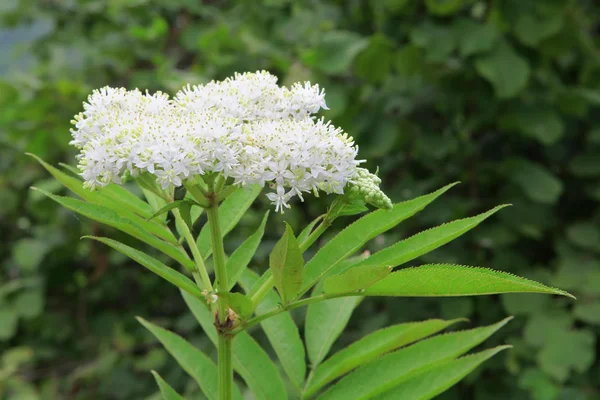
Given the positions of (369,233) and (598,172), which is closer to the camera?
(369,233)

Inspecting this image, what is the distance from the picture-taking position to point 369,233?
2.77 ft

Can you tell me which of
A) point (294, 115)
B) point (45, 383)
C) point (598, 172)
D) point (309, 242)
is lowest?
point (309, 242)

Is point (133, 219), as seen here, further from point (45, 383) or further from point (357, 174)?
point (45, 383)

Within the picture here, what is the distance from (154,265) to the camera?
0.75 metres

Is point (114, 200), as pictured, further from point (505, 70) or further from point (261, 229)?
point (505, 70)

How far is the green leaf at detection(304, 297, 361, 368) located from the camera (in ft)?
3.50

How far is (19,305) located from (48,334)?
12.6 inches

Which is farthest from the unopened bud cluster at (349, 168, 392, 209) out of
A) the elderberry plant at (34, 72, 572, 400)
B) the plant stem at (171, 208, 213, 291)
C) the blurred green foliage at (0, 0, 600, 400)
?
the blurred green foliage at (0, 0, 600, 400)

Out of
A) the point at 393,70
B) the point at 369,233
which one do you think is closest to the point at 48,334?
the point at 393,70

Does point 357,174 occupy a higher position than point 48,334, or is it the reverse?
point 48,334

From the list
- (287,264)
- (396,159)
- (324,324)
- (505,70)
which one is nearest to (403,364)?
(324,324)

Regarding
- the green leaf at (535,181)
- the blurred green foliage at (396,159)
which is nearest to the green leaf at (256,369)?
the blurred green foliage at (396,159)

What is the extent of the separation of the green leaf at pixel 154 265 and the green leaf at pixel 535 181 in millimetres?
1771

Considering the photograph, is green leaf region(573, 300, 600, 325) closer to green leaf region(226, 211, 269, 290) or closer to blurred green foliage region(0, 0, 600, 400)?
blurred green foliage region(0, 0, 600, 400)
